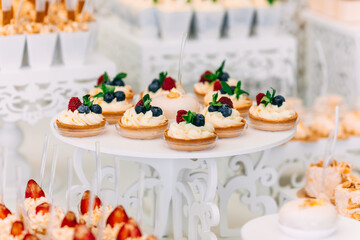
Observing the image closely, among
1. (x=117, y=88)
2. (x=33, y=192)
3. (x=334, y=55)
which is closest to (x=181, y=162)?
(x=117, y=88)

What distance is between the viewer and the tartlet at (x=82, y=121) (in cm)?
311

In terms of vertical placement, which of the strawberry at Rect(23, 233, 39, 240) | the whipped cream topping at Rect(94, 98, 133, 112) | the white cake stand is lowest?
the strawberry at Rect(23, 233, 39, 240)

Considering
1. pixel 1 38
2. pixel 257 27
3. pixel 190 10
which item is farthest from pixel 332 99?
pixel 1 38

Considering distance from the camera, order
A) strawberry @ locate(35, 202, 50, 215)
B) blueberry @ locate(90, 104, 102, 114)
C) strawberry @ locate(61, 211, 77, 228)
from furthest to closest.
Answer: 1. blueberry @ locate(90, 104, 102, 114)
2. strawberry @ locate(35, 202, 50, 215)
3. strawberry @ locate(61, 211, 77, 228)

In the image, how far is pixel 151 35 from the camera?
4996mm

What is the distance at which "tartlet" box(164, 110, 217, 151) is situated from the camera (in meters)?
2.94

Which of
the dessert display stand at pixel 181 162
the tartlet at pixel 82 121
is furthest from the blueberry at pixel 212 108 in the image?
the tartlet at pixel 82 121

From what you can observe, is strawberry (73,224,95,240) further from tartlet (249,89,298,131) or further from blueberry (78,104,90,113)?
tartlet (249,89,298,131)

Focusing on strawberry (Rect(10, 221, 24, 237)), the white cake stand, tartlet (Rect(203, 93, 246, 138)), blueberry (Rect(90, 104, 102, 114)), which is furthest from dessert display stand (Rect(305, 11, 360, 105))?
strawberry (Rect(10, 221, 24, 237))

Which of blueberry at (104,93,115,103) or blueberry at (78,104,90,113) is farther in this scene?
blueberry at (104,93,115,103)

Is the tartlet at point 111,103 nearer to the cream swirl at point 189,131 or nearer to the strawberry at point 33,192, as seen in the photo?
the cream swirl at point 189,131

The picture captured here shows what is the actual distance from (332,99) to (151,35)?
54.0 inches

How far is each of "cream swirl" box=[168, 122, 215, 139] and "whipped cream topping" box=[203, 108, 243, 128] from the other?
10 cm

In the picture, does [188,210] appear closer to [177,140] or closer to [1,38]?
[177,140]
